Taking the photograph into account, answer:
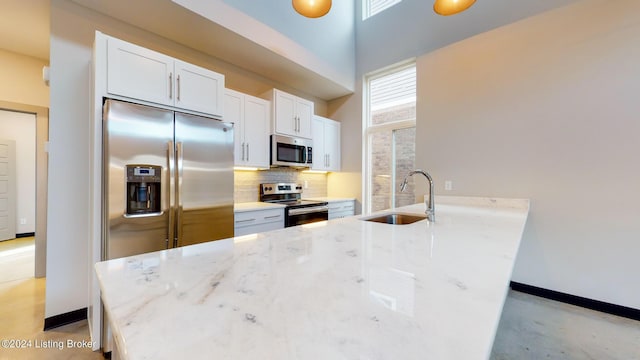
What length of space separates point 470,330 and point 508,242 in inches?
35.7

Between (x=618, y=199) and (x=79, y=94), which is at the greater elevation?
(x=79, y=94)

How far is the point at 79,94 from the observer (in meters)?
2.12

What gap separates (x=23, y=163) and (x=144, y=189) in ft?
18.1

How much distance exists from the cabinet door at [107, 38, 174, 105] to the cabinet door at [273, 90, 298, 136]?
4.38 ft

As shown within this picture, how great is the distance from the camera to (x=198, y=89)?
7.70 feet

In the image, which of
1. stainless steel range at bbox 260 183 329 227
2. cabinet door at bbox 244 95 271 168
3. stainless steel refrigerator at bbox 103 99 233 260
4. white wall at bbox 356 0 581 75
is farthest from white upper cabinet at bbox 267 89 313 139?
white wall at bbox 356 0 581 75

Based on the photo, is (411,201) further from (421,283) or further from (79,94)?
(79,94)

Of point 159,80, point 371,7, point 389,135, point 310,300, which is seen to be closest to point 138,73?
point 159,80

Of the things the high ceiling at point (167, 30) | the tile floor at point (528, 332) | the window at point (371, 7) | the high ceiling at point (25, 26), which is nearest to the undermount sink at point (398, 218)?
the tile floor at point (528, 332)

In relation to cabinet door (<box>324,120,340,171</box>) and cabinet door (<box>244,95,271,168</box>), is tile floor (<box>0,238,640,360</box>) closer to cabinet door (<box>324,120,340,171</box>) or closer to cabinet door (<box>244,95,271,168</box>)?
cabinet door (<box>244,95,271,168</box>)

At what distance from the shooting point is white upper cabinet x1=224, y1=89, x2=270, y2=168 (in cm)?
290

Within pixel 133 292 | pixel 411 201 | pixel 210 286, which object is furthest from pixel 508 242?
pixel 411 201

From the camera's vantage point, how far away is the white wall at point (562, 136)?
2.14m

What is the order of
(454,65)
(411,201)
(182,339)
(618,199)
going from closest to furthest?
(182,339)
(618,199)
(454,65)
(411,201)
